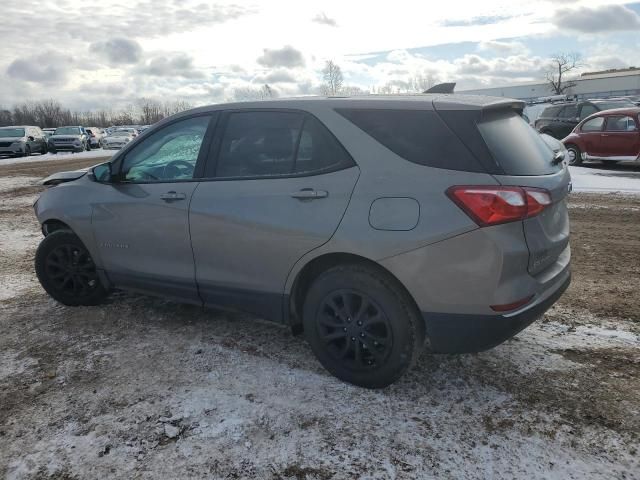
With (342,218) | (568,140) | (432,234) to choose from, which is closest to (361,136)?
(342,218)

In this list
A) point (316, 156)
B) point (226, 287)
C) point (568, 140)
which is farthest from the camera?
point (568, 140)

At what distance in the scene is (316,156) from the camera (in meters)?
3.29

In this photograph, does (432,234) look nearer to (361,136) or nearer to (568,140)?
(361,136)

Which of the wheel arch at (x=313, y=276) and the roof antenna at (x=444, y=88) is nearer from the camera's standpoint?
the wheel arch at (x=313, y=276)

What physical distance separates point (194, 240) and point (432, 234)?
178 cm

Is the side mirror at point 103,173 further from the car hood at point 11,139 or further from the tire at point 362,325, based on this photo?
the car hood at point 11,139

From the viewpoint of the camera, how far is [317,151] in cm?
330

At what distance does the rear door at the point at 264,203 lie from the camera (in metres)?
3.20

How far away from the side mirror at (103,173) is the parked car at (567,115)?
16.8 metres

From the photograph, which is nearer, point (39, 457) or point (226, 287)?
point (39, 457)

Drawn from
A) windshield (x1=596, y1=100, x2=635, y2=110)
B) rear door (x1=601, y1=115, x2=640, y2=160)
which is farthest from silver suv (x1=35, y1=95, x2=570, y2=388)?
windshield (x1=596, y1=100, x2=635, y2=110)

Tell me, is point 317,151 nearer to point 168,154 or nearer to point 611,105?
point 168,154

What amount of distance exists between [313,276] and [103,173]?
223 centimetres

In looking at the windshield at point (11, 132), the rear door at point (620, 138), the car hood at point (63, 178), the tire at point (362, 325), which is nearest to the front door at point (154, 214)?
the car hood at point (63, 178)
